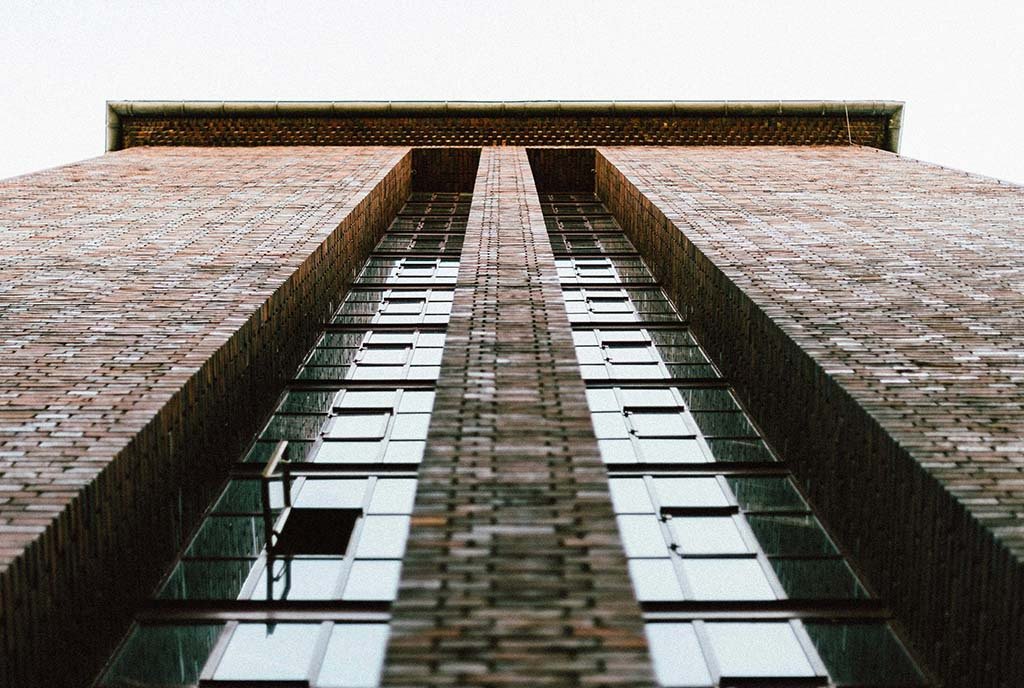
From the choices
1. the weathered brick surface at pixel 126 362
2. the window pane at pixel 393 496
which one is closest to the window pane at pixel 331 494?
the window pane at pixel 393 496

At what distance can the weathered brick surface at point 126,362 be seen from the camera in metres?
5.88

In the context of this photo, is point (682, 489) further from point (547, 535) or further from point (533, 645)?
point (533, 645)

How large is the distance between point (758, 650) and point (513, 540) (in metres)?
2.35

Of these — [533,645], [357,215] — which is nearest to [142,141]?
[357,215]

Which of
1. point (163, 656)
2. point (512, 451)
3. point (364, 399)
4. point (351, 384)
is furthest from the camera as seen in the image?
point (351, 384)

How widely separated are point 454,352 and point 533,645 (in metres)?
4.01

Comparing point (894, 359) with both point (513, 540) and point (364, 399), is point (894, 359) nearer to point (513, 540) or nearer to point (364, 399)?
point (513, 540)

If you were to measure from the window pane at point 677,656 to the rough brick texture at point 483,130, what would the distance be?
20.3 metres

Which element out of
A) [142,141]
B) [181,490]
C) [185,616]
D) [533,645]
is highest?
[142,141]

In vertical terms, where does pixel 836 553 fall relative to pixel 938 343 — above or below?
below

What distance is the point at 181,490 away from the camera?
7.72m

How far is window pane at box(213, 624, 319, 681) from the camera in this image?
240 inches

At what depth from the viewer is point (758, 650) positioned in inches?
252

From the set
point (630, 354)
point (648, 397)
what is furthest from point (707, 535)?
point (630, 354)
